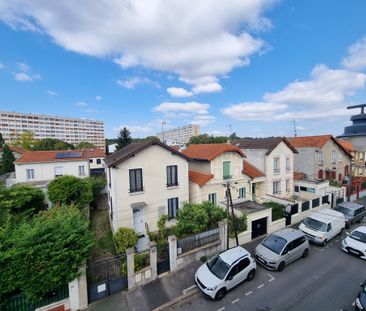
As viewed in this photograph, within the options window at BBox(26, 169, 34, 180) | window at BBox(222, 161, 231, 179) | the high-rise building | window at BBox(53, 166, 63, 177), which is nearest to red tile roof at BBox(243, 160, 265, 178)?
window at BBox(222, 161, 231, 179)

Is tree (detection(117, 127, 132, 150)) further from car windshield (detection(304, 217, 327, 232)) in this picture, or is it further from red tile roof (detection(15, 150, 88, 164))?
car windshield (detection(304, 217, 327, 232))

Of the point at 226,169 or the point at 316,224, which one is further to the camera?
the point at 226,169

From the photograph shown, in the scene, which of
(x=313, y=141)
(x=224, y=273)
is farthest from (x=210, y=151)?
(x=313, y=141)

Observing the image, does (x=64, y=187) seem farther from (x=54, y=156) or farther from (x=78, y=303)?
(x=54, y=156)

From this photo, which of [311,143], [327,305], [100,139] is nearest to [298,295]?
[327,305]

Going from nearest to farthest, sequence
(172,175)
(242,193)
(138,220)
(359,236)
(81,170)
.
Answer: (359,236) < (138,220) < (172,175) < (242,193) < (81,170)

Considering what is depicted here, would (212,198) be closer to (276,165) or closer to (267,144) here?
(276,165)
